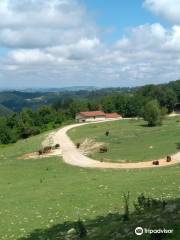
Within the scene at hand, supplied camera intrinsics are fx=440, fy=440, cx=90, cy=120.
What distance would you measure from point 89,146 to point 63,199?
4771 cm

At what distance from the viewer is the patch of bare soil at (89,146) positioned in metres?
73.2

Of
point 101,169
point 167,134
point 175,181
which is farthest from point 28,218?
point 167,134

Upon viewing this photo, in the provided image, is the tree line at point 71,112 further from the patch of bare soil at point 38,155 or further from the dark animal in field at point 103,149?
the dark animal in field at point 103,149

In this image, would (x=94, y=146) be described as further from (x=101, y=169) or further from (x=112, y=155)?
(x=101, y=169)

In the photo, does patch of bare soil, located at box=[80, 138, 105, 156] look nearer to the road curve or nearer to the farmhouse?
the road curve

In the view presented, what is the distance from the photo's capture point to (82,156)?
6781cm

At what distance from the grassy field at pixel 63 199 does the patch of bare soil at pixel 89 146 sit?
22587 mm

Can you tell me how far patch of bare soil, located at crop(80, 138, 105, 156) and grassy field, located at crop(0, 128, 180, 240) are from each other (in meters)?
22.6

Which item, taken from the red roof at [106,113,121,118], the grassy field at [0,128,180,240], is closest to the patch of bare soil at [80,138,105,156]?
the grassy field at [0,128,180,240]

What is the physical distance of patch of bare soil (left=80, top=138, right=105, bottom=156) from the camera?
240 ft

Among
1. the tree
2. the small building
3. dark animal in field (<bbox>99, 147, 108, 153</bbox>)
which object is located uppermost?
the tree

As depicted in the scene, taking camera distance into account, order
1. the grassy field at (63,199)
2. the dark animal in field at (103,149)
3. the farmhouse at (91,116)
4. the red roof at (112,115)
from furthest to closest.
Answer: the red roof at (112,115) → the farmhouse at (91,116) → the dark animal in field at (103,149) → the grassy field at (63,199)

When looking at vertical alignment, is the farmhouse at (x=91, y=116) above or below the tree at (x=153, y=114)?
below

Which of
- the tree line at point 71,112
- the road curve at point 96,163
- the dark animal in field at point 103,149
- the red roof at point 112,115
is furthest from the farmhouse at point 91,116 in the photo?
the dark animal in field at point 103,149
